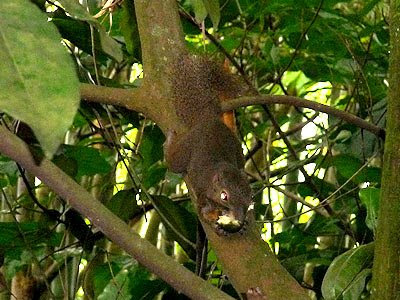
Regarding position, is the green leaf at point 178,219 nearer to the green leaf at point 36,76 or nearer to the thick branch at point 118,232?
the thick branch at point 118,232

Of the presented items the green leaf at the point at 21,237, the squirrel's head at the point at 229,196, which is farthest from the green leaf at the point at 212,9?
the green leaf at the point at 21,237

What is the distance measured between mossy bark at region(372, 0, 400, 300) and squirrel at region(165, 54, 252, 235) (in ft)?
0.45

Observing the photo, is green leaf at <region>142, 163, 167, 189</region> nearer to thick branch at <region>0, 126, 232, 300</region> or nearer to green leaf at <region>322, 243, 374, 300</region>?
green leaf at <region>322, 243, 374, 300</region>

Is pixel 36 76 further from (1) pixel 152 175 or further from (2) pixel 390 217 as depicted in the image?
(1) pixel 152 175

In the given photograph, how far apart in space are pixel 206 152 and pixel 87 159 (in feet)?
1.58

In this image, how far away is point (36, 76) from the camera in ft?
0.99

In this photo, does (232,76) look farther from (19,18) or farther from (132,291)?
(19,18)

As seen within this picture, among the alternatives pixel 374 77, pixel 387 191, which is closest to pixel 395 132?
pixel 387 191

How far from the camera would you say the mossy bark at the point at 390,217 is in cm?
63

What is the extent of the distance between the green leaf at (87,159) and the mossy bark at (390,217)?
0.67 metres

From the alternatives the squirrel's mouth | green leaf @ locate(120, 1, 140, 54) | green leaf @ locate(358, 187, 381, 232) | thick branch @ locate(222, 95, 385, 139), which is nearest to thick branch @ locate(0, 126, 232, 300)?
the squirrel's mouth

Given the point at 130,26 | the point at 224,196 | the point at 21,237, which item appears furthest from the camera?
the point at 21,237

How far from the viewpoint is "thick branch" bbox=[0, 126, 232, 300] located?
0.52 m

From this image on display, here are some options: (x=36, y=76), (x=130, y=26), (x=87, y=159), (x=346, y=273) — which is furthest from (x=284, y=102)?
(x=87, y=159)
